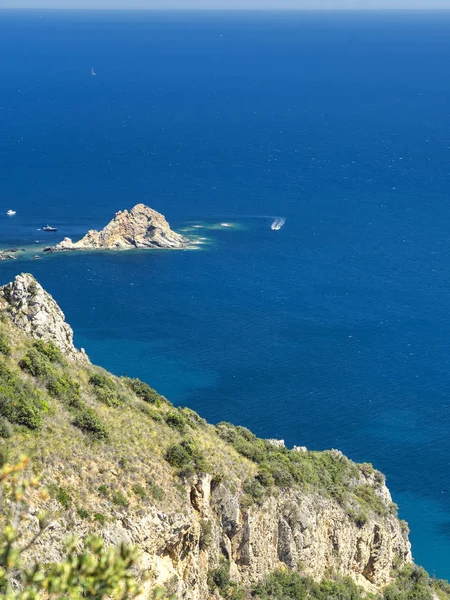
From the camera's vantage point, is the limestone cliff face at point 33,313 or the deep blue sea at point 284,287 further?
the deep blue sea at point 284,287

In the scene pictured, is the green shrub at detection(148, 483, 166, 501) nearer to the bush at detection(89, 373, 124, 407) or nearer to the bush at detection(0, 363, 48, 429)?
the bush at detection(0, 363, 48, 429)

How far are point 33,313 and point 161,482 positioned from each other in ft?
33.2

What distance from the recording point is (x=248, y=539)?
35.3m

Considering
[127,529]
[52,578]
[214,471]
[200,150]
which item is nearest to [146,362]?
[214,471]

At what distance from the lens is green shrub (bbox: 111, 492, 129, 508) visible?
29359 millimetres

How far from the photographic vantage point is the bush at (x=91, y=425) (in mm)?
32344

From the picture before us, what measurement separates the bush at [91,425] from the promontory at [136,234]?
102407 millimetres

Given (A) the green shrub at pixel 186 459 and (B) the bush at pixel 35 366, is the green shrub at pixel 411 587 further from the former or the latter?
(B) the bush at pixel 35 366

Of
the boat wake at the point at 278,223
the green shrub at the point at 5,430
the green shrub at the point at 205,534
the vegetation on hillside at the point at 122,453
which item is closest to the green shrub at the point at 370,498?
the vegetation on hillside at the point at 122,453

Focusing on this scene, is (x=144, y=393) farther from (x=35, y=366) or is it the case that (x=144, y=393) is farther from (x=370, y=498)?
(x=370, y=498)

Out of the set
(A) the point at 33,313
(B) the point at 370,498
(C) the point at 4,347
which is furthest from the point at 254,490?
(B) the point at 370,498

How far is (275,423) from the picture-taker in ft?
266

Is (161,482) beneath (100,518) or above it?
above

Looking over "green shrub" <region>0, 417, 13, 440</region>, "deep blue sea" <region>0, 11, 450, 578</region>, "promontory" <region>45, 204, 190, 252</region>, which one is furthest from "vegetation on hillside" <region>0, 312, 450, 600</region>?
"promontory" <region>45, 204, 190, 252</region>
